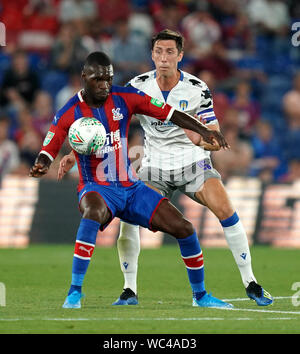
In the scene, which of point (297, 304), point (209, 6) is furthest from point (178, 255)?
point (209, 6)

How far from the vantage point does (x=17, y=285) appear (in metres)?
9.38

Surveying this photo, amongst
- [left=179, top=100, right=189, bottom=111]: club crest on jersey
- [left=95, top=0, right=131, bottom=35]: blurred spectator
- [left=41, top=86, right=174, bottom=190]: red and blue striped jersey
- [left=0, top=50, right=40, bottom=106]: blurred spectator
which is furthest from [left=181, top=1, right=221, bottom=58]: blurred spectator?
[left=41, top=86, right=174, bottom=190]: red and blue striped jersey

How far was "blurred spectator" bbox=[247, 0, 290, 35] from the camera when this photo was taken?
19.3 m

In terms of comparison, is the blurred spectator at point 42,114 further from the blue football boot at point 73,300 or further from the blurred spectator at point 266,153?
the blue football boot at point 73,300

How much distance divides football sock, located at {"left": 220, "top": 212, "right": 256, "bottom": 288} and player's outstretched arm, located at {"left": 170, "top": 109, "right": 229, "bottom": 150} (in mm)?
859

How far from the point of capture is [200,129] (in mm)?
7426

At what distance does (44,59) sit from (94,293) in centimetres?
1033

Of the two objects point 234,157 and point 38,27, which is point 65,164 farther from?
point 38,27

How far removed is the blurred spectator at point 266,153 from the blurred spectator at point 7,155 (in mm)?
4280

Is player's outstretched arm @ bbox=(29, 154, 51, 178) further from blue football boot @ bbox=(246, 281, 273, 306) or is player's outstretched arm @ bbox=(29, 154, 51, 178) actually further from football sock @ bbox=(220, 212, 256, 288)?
blue football boot @ bbox=(246, 281, 273, 306)

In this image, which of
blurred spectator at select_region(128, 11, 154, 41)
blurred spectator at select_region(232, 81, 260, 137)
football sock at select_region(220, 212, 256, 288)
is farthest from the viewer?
blurred spectator at select_region(128, 11, 154, 41)

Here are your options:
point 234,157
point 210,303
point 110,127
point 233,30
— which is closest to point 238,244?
point 210,303

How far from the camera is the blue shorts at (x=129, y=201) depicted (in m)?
7.43
